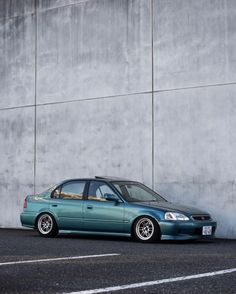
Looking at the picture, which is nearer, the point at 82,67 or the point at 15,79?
the point at 82,67

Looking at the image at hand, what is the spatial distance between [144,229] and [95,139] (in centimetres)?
523

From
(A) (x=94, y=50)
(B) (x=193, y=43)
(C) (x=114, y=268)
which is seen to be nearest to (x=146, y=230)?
(C) (x=114, y=268)

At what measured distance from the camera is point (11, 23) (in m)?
20.0

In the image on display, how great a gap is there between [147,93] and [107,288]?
10.7 m

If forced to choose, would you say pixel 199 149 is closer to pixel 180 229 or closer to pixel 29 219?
pixel 180 229

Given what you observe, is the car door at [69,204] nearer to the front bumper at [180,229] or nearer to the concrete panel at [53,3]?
the front bumper at [180,229]

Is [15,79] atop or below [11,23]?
below

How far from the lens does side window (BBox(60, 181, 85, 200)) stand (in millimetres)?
13977

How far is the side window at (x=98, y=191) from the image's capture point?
13609mm

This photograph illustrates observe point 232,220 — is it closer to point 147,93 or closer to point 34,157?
point 147,93

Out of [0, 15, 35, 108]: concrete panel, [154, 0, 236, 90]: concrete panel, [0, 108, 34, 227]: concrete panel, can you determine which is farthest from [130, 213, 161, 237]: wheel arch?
[0, 15, 35, 108]: concrete panel

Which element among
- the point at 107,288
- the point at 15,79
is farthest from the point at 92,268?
the point at 15,79

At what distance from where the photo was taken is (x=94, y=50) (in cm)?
1789

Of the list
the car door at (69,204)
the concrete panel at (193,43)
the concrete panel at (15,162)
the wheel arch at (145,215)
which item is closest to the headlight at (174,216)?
the wheel arch at (145,215)
